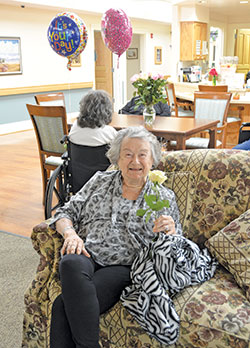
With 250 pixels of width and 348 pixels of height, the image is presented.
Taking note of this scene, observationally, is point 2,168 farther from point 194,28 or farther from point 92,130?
point 194,28

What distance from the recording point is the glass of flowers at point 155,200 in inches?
63.9

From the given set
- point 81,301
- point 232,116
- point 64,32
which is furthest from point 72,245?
point 232,116

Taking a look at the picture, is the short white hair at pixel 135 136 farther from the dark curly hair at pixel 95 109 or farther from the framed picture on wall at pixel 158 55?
the framed picture on wall at pixel 158 55

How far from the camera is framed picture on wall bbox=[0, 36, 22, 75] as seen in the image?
762 centimetres

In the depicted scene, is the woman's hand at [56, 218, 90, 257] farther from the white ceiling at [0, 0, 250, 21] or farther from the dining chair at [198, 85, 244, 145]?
the white ceiling at [0, 0, 250, 21]

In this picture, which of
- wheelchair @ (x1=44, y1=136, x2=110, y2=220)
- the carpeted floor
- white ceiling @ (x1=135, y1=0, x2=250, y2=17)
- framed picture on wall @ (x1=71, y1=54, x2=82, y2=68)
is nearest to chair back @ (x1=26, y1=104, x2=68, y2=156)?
wheelchair @ (x1=44, y1=136, x2=110, y2=220)

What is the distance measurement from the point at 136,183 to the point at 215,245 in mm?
473

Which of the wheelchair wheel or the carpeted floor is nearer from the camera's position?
the carpeted floor

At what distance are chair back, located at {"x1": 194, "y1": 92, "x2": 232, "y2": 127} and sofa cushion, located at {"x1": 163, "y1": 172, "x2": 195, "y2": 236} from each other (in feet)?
8.63

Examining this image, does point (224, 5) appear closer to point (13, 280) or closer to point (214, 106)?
point (214, 106)

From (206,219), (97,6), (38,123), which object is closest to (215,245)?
(206,219)

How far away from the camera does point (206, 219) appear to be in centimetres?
203

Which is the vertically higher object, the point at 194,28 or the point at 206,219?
the point at 194,28

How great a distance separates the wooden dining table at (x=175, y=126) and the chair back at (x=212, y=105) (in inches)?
22.2
